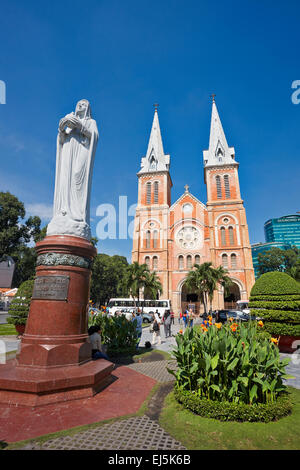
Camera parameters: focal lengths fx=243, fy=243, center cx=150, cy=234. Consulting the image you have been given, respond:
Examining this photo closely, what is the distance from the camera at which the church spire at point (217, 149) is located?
38.1m

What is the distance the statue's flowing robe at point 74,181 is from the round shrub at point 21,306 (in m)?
7.00

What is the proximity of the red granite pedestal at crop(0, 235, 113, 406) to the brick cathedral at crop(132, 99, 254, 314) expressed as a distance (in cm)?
2789

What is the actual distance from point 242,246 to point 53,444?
3272 cm

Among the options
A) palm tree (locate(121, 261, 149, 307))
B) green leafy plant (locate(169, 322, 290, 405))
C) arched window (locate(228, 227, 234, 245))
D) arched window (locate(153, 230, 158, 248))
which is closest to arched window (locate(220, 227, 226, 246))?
arched window (locate(228, 227, 234, 245))

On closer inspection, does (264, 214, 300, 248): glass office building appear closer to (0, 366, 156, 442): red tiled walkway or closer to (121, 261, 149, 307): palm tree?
(121, 261, 149, 307): palm tree

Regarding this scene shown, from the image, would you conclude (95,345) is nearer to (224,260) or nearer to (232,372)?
(232,372)

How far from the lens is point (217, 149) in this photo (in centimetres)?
3916

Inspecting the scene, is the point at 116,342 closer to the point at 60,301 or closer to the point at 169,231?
the point at 60,301

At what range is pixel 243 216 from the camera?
33562 millimetres

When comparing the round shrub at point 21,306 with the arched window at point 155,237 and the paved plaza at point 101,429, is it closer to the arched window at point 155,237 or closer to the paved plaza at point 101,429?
the paved plaza at point 101,429

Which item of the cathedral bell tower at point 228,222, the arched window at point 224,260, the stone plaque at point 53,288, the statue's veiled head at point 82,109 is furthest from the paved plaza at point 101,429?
the arched window at point 224,260

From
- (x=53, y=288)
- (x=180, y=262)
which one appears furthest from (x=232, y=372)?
(x=180, y=262)

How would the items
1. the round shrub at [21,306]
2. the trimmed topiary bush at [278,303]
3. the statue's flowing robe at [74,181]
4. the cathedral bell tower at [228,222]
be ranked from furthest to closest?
the cathedral bell tower at [228,222] < the round shrub at [21,306] < the trimmed topiary bush at [278,303] < the statue's flowing robe at [74,181]

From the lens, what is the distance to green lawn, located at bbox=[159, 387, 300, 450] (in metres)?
2.75
